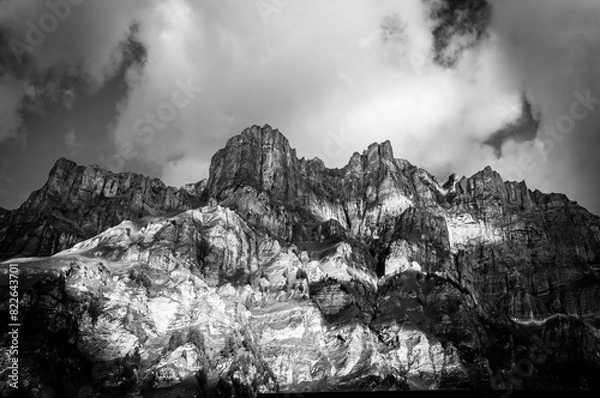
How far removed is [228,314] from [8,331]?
61729mm

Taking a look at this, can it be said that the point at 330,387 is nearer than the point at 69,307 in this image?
No

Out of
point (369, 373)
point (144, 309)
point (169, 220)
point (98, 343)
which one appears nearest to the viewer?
point (98, 343)

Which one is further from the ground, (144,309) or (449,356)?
(144,309)

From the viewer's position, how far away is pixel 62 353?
119375 mm

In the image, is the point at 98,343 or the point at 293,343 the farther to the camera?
the point at 293,343

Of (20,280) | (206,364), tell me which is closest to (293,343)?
(206,364)

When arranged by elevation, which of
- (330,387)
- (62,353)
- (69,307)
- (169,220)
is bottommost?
(330,387)

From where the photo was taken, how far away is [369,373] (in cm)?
15650

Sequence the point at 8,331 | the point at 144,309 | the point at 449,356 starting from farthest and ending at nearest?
the point at 449,356 → the point at 144,309 → the point at 8,331

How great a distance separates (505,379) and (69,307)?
152287 millimetres

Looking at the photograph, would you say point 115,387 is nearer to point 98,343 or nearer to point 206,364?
point 98,343

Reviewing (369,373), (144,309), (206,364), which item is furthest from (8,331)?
(369,373)

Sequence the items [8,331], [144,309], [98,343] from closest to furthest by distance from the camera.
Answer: [8,331]
[98,343]
[144,309]

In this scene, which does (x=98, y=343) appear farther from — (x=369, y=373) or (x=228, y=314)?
(x=369, y=373)
